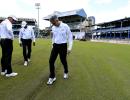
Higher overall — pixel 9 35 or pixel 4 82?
pixel 9 35

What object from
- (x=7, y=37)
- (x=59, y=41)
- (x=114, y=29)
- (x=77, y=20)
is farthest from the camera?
(x=77, y=20)

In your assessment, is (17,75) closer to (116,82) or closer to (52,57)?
(52,57)

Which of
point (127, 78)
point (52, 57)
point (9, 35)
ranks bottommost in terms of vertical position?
point (127, 78)

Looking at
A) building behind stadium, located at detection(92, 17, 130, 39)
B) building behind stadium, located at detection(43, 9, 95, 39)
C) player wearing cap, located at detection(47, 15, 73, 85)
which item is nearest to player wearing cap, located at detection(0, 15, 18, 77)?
player wearing cap, located at detection(47, 15, 73, 85)

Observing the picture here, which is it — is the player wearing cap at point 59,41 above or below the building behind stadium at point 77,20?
below

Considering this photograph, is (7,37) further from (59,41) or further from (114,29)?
(114,29)

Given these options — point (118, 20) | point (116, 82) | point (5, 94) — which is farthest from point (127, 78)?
point (118, 20)

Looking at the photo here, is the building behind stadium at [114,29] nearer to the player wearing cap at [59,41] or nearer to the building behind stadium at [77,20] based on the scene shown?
the building behind stadium at [77,20]

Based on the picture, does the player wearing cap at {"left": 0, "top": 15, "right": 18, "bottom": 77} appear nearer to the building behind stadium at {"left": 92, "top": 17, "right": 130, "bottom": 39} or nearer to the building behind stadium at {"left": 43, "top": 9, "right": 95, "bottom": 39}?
the building behind stadium at {"left": 92, "top": 17, "right": 130, "bottom": 39}

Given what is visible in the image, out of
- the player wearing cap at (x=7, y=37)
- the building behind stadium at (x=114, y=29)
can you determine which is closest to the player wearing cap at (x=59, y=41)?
the player wearing cap at (x=7, y=37)

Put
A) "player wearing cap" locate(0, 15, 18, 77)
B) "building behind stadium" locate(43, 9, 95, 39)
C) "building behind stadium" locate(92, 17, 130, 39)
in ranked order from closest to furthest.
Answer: "player wearing cap" locate(0, 15, 18, 77), "building behind stadium" locate(92, 17, 130, 39), "building behind stadium" locate(43, 9, 95, 39)

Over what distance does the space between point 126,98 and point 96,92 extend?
944 millimetres

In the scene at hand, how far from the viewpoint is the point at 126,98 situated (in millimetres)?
7500

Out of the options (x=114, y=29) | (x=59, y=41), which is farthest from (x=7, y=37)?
(x=114, y=29)
